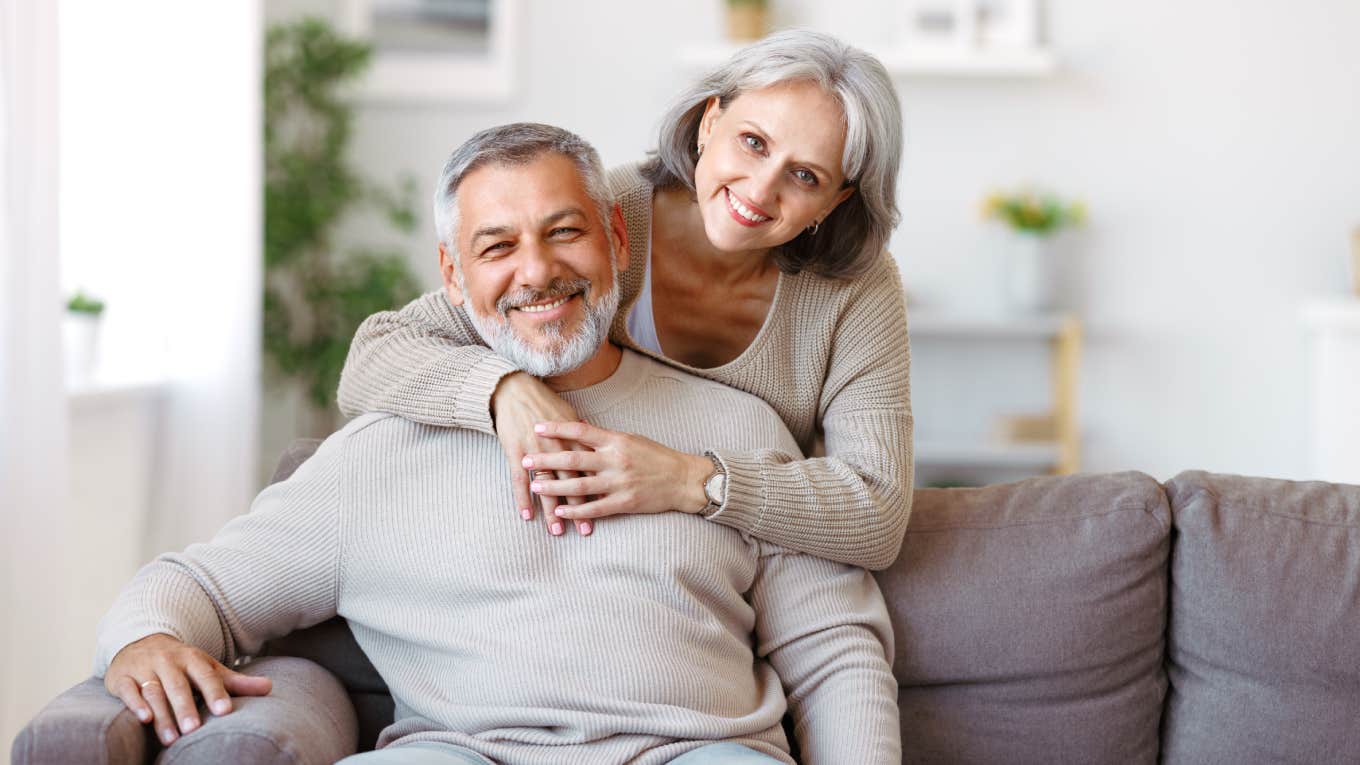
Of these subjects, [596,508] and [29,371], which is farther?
[29,371]

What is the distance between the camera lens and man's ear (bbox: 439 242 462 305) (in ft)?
5.59

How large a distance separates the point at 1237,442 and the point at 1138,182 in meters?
0.99

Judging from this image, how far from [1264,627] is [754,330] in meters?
0.79

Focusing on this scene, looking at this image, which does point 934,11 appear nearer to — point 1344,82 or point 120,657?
point 1344,82

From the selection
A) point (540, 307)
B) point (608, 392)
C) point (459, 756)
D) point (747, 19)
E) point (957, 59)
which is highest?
point (747, 19)

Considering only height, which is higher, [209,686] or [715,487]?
[715,487]

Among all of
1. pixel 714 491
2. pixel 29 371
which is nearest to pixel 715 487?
pixel 714 491

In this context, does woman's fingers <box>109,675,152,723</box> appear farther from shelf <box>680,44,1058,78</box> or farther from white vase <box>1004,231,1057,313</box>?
white vase <box>1004,231,1057,313</box>

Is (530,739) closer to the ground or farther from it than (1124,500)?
closer to the ground

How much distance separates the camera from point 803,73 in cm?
172

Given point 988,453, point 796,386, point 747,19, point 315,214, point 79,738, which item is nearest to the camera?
point 79,738

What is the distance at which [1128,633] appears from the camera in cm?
179

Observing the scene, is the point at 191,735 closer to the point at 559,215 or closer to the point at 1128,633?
the point at 559,215

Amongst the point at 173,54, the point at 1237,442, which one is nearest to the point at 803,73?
the point at 173,54
